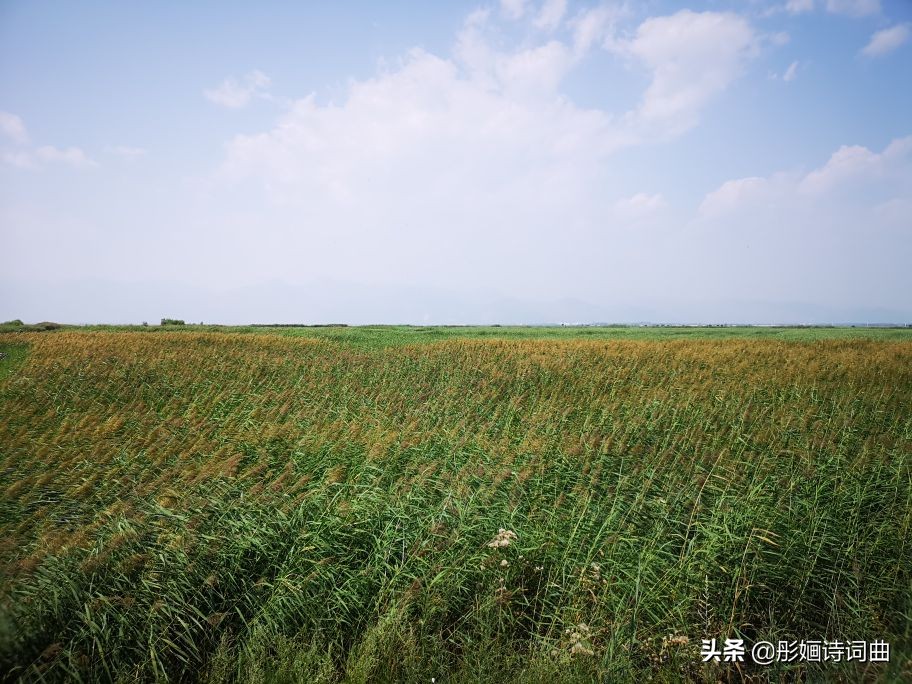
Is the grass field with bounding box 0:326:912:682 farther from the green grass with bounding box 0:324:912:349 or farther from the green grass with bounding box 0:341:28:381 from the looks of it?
the green grass with bounding box 0:324:912:349

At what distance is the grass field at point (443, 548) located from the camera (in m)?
3.45

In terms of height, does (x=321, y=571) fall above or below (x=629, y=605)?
above

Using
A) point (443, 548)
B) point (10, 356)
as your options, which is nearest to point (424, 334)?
point (10, 356)

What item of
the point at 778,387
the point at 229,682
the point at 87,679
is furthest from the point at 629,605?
the point at 778,387

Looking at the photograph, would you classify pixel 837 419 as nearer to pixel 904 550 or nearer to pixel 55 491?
pixel 904 550

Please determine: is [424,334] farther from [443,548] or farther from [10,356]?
[443,548]

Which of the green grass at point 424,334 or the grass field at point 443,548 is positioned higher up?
the green grass at point 424,334

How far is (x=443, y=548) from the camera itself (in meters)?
4.54

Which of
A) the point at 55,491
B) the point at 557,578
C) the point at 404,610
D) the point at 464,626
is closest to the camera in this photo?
the point at 404,610

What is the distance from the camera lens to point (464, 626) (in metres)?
4.00

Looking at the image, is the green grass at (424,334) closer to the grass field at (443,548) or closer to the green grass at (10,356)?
the green grass at (10,356)

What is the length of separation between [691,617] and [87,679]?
485 cm

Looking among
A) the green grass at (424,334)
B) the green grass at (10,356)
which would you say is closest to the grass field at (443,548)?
the green grass at (10,356)

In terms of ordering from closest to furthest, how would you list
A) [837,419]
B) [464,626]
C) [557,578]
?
1. [464,626]
2. [557,578]
3. [837,419]
